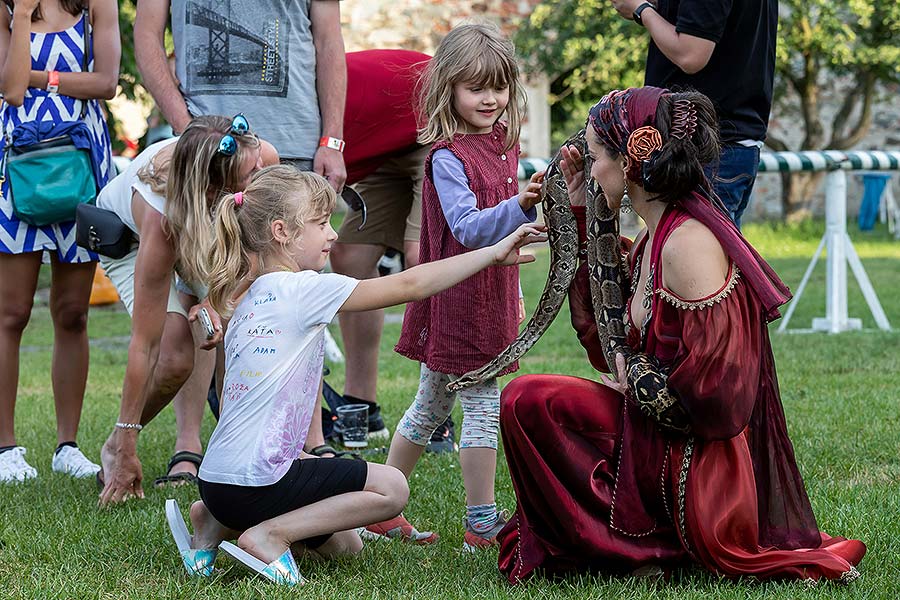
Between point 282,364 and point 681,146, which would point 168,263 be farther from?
point 681,146

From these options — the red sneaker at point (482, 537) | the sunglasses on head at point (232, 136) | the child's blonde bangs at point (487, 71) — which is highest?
the child's blonde bangs at point (487, 71)

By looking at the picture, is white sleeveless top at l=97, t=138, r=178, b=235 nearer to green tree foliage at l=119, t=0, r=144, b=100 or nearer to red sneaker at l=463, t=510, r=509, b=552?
red sneaker at l=463, t=510, r=509, b=552

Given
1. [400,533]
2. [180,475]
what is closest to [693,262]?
[400,533]

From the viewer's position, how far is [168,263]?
13.8ft

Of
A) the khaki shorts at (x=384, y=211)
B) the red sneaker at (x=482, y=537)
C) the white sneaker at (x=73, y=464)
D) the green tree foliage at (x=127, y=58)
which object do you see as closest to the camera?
the red sneaker at (x=482, y=537)

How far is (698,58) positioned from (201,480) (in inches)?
85.3

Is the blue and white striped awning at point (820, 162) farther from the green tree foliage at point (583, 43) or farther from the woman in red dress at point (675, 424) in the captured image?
the green tree foliage at point (583, 43)

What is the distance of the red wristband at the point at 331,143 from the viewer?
15.2 ft

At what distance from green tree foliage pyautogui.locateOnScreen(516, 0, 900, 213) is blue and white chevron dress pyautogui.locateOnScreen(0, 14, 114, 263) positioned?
13041 millimetres

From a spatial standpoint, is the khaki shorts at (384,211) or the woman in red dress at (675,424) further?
the khaki shorts at (384,211)

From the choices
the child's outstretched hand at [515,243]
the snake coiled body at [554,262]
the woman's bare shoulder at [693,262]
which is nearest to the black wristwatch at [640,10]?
the snake coiled body at [554,262]

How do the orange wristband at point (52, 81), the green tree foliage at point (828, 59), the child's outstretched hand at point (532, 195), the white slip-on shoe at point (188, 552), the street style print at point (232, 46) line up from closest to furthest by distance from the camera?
the white slip-on shoe at point (188, 552) < the child's outstretched hand at point (532, 195) < the street style print at point (232, 46) < the orange wristband at point (52, 81) < the green tree foliage at point (828, 59)

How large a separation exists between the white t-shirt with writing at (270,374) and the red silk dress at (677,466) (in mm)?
602

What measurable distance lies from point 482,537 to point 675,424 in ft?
3.07
